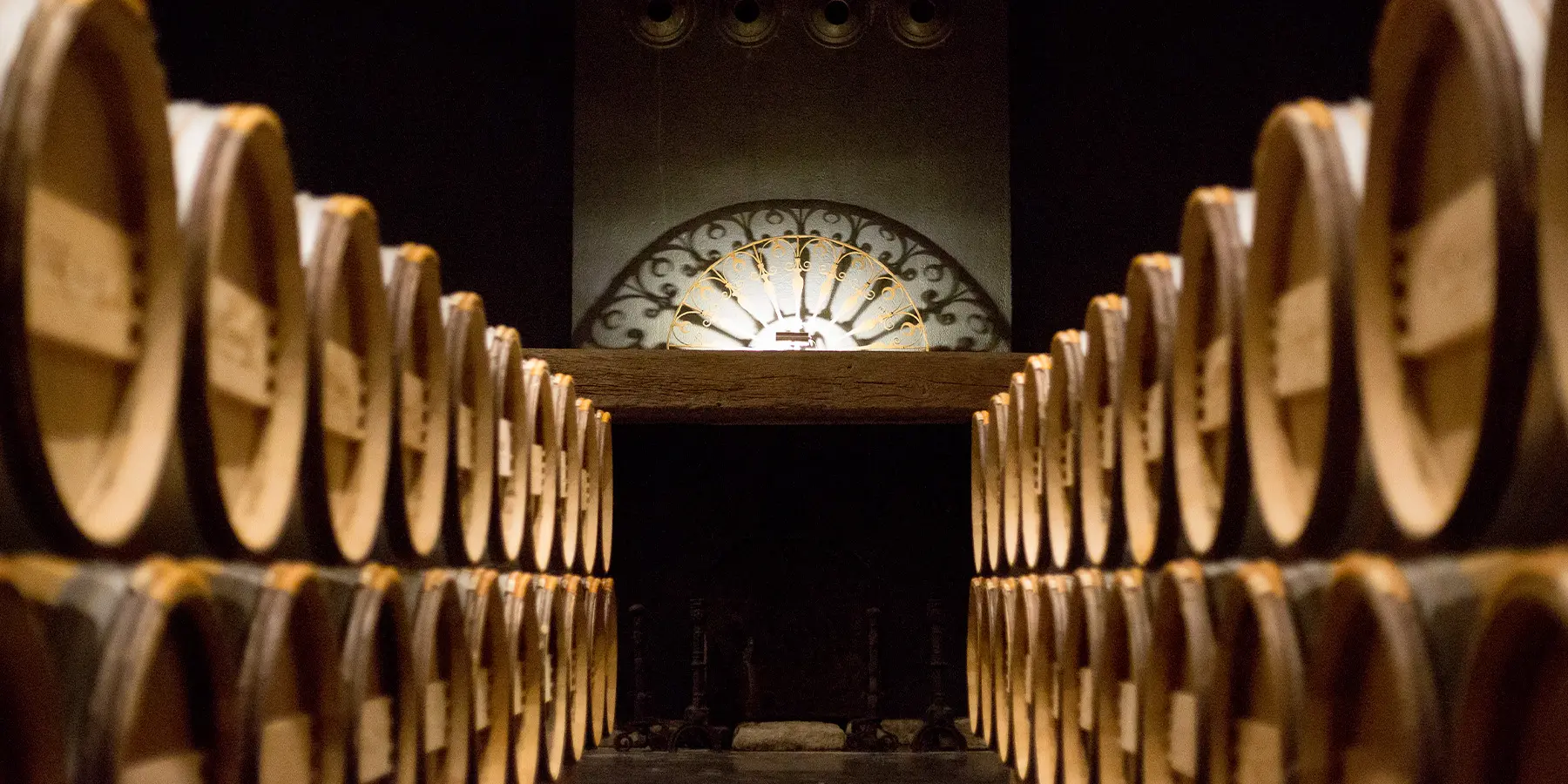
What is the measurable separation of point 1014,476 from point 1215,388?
6.73 ft

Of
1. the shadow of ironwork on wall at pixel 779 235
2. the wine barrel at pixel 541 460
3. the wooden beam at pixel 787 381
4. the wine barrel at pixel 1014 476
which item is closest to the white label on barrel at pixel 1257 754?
the wine barrel at pixel 1014 476

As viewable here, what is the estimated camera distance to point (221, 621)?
1.71 metres

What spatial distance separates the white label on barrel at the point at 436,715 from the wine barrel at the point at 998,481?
2081 mm

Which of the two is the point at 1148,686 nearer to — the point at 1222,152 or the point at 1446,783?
the point at 1446,783

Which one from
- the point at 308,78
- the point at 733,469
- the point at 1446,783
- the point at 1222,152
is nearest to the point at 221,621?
the point at 1446,783

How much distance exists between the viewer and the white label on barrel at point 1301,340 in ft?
5.91

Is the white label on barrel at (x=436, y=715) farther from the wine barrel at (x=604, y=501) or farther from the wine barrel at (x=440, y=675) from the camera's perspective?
the wine barrel at (x=604, y=501)

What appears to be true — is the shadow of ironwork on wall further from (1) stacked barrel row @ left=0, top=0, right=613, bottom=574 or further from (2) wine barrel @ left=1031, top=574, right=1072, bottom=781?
(1) stacked barrel row @ left=0, top=0, right=613, bottom=574

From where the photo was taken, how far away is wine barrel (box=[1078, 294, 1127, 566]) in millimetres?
2941

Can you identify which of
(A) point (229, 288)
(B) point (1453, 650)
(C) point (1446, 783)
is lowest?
(C) point (1446, 783)

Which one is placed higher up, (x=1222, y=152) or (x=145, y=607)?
(x=1222, y=152)

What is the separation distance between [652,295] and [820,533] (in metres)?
1.69

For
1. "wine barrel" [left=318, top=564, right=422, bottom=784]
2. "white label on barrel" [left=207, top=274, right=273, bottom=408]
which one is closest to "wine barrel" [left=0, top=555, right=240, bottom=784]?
"white label on barrel" [left=207, top=274, right=273, bottom=408]

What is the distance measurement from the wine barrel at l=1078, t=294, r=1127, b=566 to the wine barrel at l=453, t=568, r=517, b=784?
1.29 metres
